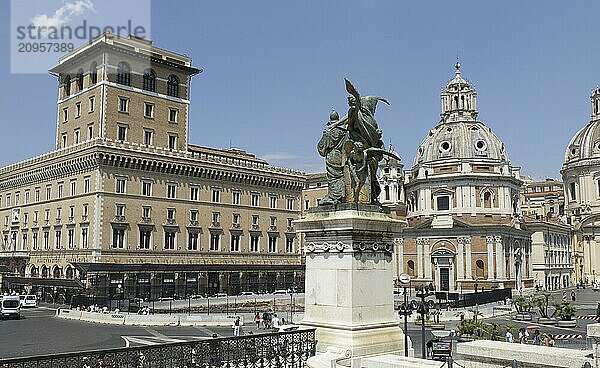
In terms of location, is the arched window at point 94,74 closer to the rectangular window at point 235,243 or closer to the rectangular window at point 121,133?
the rectangular window at point 121,133

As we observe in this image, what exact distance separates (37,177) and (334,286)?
70.8 m

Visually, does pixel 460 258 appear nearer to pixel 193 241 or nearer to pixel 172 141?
pixel 193 241

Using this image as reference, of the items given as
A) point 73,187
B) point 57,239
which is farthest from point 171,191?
point 57,239

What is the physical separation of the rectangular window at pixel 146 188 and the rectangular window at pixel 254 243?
1611cm

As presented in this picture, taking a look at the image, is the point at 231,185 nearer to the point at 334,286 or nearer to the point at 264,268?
the point at 264,268

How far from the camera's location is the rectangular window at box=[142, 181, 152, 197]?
70.1m

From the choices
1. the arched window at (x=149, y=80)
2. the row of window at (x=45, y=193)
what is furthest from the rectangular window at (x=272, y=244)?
the row of window at (x=45, y=193)

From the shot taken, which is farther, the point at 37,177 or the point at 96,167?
the point at 37,177

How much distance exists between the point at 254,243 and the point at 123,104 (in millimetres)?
23862

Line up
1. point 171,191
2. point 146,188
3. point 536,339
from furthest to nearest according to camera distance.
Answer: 1. point 171,191
2. point 146,188
3. point 536,339

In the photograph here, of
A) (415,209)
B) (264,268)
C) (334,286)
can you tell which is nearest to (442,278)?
(415,209)

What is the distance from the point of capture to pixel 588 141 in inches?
4783

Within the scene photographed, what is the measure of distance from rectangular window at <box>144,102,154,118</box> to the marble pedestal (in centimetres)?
6395

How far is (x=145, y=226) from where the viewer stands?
230ft
